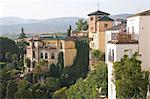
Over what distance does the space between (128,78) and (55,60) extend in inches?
496

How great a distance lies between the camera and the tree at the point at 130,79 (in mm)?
6305

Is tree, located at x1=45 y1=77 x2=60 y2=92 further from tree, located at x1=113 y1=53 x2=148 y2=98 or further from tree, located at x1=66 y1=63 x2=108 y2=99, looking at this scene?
tree, located at x1=113 y1=53 x2=148 y2=98

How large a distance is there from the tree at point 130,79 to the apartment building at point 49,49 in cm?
1190

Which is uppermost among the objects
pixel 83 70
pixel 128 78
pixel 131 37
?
pixel 131 37

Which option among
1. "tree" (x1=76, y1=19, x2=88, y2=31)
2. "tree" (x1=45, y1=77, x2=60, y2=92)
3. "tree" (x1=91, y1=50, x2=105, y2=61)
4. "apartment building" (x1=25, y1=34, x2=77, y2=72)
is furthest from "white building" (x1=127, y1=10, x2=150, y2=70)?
"tree" (x1=76, y1=19, x2=88, y2=31)

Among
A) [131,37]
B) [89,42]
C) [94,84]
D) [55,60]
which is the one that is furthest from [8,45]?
[131,37]

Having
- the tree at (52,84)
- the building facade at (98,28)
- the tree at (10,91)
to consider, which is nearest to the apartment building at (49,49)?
the building facade at (98,28)

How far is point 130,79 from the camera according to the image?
636cm

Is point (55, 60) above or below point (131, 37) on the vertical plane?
below

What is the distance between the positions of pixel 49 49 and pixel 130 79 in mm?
13064

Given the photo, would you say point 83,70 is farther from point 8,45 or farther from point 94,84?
point 94,84

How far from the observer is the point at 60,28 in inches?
953

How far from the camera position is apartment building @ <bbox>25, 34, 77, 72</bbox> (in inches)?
733

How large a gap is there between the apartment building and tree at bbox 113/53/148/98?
39.1 feet
